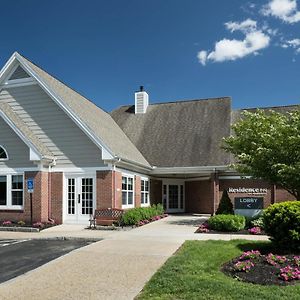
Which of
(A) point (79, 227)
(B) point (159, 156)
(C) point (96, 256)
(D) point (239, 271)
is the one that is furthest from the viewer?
(B) point (159, 156)

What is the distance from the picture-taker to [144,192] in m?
25.6

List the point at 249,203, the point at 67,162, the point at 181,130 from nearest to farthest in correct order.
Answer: the point at 249,203 < the point at 67,162 < the point at 181,130

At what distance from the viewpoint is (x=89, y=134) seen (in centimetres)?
1964

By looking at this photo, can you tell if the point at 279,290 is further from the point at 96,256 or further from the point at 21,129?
the point at 21,129

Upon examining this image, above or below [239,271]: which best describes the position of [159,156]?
above

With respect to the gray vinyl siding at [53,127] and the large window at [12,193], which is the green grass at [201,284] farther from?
the large window at [12,193]

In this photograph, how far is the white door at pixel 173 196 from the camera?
2867cm

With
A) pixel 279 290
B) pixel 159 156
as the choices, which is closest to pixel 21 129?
pixel 159 156

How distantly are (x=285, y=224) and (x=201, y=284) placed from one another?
3814 mm

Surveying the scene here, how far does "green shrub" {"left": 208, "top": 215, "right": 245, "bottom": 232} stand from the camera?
1675 centimetres

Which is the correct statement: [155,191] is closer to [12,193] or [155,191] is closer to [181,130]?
[181,130]

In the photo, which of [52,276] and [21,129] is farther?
[21,129]

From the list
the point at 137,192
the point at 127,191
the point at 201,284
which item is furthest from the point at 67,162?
the point at 201,284

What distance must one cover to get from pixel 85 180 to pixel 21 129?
3.88 m
